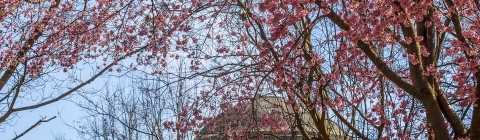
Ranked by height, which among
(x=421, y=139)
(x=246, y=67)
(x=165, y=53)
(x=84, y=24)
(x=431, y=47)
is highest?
(x=84, y=24)

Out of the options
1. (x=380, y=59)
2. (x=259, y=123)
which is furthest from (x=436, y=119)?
(x=259, y=123)

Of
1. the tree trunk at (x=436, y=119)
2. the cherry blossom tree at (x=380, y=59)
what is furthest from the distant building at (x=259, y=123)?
the tree trunk at (x=436, y=119)

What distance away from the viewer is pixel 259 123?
7.54m

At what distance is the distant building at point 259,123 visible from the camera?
279 inches

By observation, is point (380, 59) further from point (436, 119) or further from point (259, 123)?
point (259, 123)

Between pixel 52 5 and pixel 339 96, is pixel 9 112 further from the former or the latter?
pixel 339 96

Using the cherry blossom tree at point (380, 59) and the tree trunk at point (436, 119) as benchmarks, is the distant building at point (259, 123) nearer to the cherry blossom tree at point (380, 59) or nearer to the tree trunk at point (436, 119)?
the cherry blossom tree at point (380, 59)

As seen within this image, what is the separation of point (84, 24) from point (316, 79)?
4063 millimetres

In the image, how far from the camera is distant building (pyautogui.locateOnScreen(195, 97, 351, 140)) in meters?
7.07

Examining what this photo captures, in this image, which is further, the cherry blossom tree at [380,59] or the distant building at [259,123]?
the distant building at [259,123]

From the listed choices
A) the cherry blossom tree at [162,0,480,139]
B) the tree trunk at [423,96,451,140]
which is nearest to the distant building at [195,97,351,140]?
the cherry blossom tree at [162,0,480,139]

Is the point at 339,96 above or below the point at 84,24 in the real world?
below

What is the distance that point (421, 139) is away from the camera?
6.38m

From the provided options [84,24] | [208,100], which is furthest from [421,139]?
[84,24]
